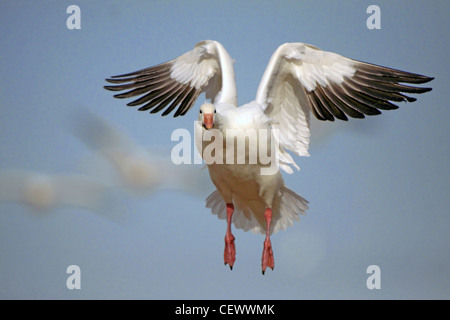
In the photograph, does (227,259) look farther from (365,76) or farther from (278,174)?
(365,76)

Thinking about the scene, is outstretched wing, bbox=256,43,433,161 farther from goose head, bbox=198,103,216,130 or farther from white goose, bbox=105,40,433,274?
goose head, bbox=198,103,216,130

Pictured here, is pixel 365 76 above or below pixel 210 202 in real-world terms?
above

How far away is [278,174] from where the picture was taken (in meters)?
9.06

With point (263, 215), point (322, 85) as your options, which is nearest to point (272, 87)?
point (322, 85)

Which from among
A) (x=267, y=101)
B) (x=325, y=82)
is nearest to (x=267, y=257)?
(x=267, y=101)

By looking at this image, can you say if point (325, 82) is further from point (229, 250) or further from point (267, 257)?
point (229, 250)

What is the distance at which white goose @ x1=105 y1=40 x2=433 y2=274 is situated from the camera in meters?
8.48

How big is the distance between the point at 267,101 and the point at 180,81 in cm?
151

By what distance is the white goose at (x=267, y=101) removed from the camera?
27.8 feet

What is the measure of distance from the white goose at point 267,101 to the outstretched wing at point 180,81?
0.01 m

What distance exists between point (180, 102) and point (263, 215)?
1944 mm

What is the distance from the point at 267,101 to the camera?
29.1ft

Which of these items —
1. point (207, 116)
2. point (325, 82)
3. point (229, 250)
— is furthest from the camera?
point (229, 250)

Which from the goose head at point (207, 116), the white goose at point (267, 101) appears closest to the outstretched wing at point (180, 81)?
the white goose at point (267, 101)
